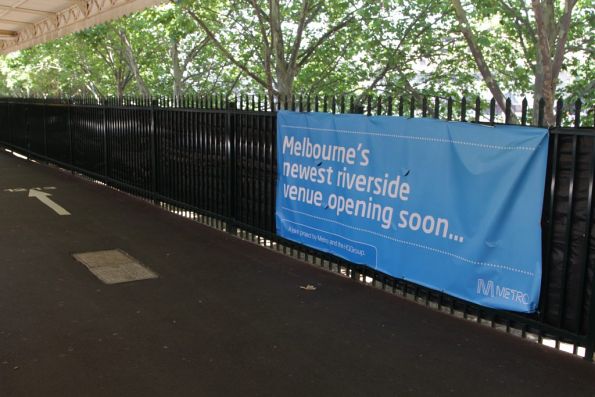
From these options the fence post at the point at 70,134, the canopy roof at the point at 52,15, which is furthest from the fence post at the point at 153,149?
the fence post at the point at 70,134

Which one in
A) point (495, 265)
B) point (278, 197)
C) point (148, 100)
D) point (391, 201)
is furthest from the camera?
point (148, 100)

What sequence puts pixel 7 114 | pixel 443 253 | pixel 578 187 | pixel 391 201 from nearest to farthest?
1. pixel 578 187
2. pixel 443 253
3. pixel 391 201
4. pixel 7 114

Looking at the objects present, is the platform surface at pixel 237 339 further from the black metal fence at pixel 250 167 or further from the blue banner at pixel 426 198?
the blue banner at pixel 426 198

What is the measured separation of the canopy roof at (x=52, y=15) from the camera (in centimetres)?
1468

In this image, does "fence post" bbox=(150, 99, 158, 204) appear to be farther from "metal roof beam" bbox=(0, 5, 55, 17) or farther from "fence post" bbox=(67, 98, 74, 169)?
"metal roof beam" bbox=(0, 5, 55, 17)

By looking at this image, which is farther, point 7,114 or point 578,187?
point 7,114

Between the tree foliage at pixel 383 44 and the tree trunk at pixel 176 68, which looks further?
the tree trunk at pixel 176 68

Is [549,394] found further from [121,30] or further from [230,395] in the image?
[121,30]

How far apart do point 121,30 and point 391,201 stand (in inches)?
885

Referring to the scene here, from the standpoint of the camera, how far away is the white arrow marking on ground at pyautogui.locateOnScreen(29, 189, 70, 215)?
36.2ft

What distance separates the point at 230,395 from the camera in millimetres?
3977

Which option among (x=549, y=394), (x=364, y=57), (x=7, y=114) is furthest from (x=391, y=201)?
(x=7, y=114)

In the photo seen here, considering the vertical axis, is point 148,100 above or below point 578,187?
above

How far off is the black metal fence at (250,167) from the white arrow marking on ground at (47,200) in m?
1.59
